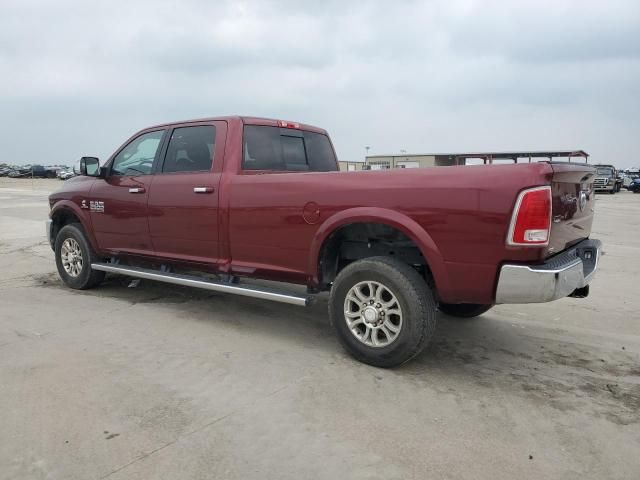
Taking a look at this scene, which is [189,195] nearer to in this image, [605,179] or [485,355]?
[485,355]

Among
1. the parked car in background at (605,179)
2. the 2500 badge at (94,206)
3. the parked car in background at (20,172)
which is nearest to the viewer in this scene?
the 2500 badge at (94,206)

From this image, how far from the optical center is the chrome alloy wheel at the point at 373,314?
3787mm

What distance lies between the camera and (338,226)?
12.9ft

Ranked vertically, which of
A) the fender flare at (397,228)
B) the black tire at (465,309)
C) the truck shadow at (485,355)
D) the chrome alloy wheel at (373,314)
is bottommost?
the truck shadow at (485,355)

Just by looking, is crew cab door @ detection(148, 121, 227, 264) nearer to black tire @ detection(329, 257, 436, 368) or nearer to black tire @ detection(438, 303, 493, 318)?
black tire @ detection(329, 257, 436, 368)

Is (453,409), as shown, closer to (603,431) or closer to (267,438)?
(603,431)

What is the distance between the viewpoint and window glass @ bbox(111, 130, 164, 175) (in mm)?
5505

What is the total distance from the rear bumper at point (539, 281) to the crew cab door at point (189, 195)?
8.49 ft

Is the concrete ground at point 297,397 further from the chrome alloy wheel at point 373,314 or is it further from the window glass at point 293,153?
the window glass at point 293,153

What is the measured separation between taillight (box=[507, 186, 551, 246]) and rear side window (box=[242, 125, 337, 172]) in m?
2.53

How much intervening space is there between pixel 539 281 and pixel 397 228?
39.2 inches

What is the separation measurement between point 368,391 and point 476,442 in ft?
2.71

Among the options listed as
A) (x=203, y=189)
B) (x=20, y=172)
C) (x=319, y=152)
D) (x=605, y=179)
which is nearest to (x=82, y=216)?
(x=203, y=189)

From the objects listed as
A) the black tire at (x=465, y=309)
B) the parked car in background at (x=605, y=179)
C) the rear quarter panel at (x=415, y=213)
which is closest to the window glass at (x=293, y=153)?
the rear quarter panel at (x=415, y=213)
